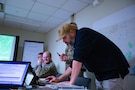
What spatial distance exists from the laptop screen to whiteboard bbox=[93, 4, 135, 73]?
144 cm

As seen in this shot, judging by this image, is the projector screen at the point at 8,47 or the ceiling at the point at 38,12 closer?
the ceiling at the point at 38,12

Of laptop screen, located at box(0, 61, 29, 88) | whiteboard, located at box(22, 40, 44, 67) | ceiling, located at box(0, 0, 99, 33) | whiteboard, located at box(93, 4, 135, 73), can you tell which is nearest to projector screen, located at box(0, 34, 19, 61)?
whiteboard, located at box(22, 40, 44, 67)

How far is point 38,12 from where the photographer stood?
3.51 m

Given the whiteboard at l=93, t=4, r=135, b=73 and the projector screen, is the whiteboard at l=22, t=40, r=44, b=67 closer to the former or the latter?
the projector screen

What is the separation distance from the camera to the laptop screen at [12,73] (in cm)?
106

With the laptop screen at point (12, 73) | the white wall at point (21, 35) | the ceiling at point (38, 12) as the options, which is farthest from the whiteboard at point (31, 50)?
the laptop screen at point (12, 73)

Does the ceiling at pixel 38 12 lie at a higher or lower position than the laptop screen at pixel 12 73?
higher

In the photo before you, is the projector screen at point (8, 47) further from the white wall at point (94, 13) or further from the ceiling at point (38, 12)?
the white wall at point (94, 13)

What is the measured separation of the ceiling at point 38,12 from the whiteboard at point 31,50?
64cm

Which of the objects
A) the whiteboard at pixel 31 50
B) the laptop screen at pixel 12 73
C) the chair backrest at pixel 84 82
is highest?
the whiteboard at pixel 31 50

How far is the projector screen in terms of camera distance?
4366 mm

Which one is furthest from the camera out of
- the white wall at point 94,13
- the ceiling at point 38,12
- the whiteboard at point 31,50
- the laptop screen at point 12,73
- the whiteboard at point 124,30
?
the whiteboard at point 31,50

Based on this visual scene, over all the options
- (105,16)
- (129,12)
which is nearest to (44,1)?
(105,16)

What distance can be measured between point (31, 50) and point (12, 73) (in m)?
3.78
